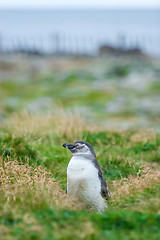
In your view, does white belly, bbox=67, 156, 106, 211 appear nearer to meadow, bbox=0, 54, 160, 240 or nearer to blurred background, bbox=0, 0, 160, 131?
meadow, bbox=0, 54, 160, 240

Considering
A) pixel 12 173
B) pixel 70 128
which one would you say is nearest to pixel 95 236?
pixel 12 173

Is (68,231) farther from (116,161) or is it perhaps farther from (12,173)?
(116,161)

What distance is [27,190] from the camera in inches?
235

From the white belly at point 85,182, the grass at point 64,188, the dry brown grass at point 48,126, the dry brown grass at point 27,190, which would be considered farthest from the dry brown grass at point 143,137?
the white belly at point 85,182

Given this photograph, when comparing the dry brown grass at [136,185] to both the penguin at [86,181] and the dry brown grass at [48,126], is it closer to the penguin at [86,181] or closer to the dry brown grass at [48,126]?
the penguin at [86,181]

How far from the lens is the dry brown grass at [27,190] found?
5.46 metres

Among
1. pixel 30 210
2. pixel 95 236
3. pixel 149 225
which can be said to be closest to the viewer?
pixel 95 236

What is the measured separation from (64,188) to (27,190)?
4.43 feet

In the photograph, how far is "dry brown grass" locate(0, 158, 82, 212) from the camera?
5.46 meters

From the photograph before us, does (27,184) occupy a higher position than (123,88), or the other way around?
(27,184)

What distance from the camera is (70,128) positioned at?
1071 centimetres

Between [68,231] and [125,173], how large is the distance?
3.69 metres

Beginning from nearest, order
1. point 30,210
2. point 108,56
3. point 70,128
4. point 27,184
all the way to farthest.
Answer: point 30,210 → point 27,184 → point 70,128 → point 108,56

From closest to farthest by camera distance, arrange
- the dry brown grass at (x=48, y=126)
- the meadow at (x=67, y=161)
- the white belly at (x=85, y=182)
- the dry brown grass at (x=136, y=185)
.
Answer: the meadow at (x=67, y=161), the white belly at (x=85, y=182), the dry brown grass at (x=136, y=185), the dry brown grass at (x=48, y=126)
